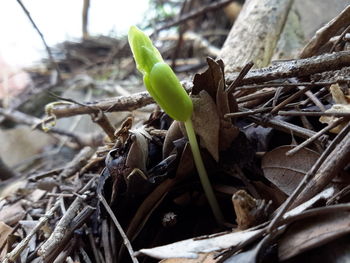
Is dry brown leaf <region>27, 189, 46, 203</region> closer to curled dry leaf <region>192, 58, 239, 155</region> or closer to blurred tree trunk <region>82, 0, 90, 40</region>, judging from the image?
curled dry leaf <region>192, 58, 239, 155</region>

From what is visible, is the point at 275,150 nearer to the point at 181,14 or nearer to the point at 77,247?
the point at 77,247

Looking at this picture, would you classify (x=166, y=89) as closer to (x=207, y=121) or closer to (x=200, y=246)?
(x=207, y=121)

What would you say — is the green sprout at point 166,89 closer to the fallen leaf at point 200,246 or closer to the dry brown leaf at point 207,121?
the dry brown leaf at point 207,121

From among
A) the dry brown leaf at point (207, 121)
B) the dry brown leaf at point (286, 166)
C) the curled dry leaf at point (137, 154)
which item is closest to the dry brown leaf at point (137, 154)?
the curled dry leaf at point (137, 154)

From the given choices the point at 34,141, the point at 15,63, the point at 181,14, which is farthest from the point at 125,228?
the point at 15,63

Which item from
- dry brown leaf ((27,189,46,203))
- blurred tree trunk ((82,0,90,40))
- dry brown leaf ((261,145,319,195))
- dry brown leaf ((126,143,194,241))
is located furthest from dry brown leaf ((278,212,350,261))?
blurred tree trunk ((82,0,90,40))
